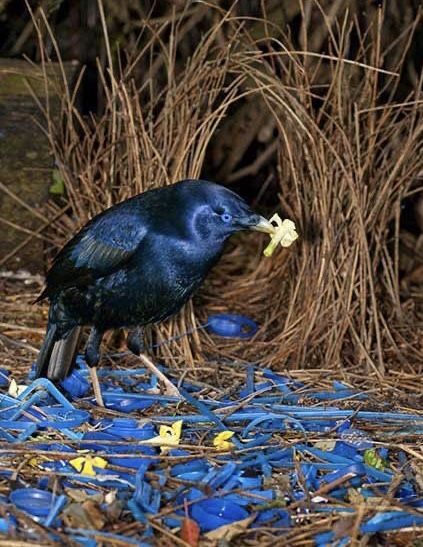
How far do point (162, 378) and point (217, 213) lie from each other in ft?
2.34

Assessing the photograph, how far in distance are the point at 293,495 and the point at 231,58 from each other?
77.4 inches

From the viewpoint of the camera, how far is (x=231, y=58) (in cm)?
434

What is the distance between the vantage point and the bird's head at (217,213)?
375 cm

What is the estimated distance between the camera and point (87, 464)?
124 inches

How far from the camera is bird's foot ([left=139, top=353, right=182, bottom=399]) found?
4.03m

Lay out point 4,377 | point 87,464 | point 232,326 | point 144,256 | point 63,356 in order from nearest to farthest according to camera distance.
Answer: point 87,464 < point 144,256 < point 4,377 < point 63,356 < point 232,326

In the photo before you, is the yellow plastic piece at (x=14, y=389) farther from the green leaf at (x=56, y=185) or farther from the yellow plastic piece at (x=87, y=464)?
the green leaf at (x=56, y=185)

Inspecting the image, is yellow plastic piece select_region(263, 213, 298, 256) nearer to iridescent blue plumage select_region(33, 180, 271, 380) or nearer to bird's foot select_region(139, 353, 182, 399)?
iridescent blue plumage select_region(33, 180, 271, 380)

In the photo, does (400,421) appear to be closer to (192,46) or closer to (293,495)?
(293,495)

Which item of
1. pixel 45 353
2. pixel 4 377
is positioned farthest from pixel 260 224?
pixel 4 377

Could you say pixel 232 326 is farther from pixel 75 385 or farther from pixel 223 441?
pixel 223 441

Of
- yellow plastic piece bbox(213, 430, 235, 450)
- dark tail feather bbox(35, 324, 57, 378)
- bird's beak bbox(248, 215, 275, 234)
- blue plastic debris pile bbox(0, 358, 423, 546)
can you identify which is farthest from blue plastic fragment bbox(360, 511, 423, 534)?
dark tail feather bbox(35, 324, 57, 378)

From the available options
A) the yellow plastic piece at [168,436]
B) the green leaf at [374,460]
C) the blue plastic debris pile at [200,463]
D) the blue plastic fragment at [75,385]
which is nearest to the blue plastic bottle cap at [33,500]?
the blue plastic debris pile at [200,463]

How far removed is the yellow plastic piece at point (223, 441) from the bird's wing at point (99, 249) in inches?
30.5
